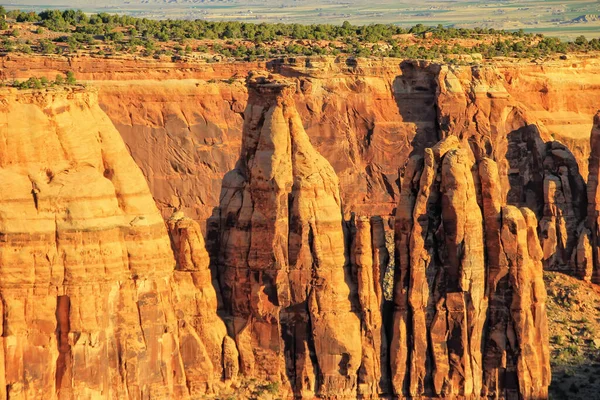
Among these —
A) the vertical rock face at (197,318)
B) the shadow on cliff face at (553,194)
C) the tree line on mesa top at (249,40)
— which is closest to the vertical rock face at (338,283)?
the vertical rock face at (197,318)

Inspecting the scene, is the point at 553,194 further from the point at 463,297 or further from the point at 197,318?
the point at 197,318

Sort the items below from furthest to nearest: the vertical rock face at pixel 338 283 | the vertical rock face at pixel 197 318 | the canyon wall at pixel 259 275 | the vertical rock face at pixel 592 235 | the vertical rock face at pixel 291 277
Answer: the vertical rock face at pixel 592 235 < the vertical rock face at pixel 291 277 < the vertical rock face at pixel 338 283 < the vertical rock face at pixel 197 318 < the canyon wall at pixel 259 275

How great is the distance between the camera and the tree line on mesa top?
4943 inches

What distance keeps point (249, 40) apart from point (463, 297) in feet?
182

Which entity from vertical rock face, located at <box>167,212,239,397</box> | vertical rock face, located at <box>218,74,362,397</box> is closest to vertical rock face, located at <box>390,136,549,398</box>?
vertical rock face, located at <box>218,74,362,397</box>

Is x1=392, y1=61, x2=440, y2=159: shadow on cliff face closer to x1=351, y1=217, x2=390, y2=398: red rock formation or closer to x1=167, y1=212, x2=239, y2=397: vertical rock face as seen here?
x1=351, y1=217, x2=390, y2=398: red rock formation

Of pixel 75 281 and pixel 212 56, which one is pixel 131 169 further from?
pixel 212 56

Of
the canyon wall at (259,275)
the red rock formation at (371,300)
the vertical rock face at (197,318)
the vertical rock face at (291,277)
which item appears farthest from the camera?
the red rock formation at (371,300)

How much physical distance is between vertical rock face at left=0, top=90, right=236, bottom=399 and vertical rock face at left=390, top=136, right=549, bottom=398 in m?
8.79

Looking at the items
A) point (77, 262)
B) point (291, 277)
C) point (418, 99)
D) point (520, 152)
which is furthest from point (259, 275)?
point (418, 99)

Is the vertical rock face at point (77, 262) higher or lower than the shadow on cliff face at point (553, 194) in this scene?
higher

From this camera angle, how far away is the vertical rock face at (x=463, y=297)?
79.8m

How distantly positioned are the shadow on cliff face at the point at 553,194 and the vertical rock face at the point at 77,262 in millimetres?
35921

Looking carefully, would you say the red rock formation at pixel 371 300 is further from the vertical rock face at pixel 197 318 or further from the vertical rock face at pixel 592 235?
the vertical rock face at pixel 592 235
